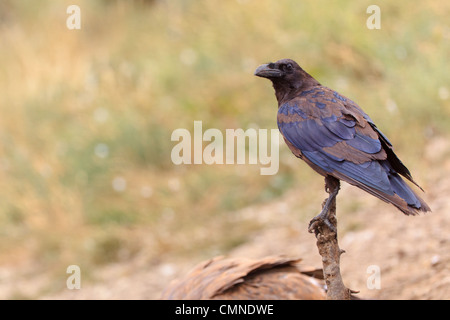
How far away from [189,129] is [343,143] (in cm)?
514

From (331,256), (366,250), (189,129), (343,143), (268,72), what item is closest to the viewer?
(331,256)

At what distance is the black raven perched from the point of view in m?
2.76

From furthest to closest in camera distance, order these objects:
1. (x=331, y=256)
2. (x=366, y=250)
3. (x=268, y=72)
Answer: (x=366, y=250) → (x=268, y=72) → (x=331, y=256)

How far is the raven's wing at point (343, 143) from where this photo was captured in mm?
2750

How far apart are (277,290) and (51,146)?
5833 mm

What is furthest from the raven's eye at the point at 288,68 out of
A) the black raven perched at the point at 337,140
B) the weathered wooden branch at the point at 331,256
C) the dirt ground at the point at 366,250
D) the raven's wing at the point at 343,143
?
the dirt ground at the point at 366,250

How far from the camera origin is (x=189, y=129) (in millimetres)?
8047

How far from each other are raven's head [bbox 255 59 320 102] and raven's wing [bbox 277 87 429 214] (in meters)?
0.09

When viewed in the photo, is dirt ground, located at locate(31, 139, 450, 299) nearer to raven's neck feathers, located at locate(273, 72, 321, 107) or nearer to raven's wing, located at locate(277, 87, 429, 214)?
raven's wing, located at locate(277, 87, 429, 214)

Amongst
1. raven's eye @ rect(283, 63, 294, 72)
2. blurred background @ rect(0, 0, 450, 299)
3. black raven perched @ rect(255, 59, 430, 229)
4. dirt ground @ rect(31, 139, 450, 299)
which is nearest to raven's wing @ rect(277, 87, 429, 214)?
black raven perched @ rect(255, 59, 430, 229)

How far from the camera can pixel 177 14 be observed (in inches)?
448

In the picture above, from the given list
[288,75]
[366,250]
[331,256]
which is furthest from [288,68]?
[366,250]

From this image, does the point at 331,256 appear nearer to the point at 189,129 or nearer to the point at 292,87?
the point at 292,87

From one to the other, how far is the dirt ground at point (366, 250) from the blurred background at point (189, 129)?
31 mm
